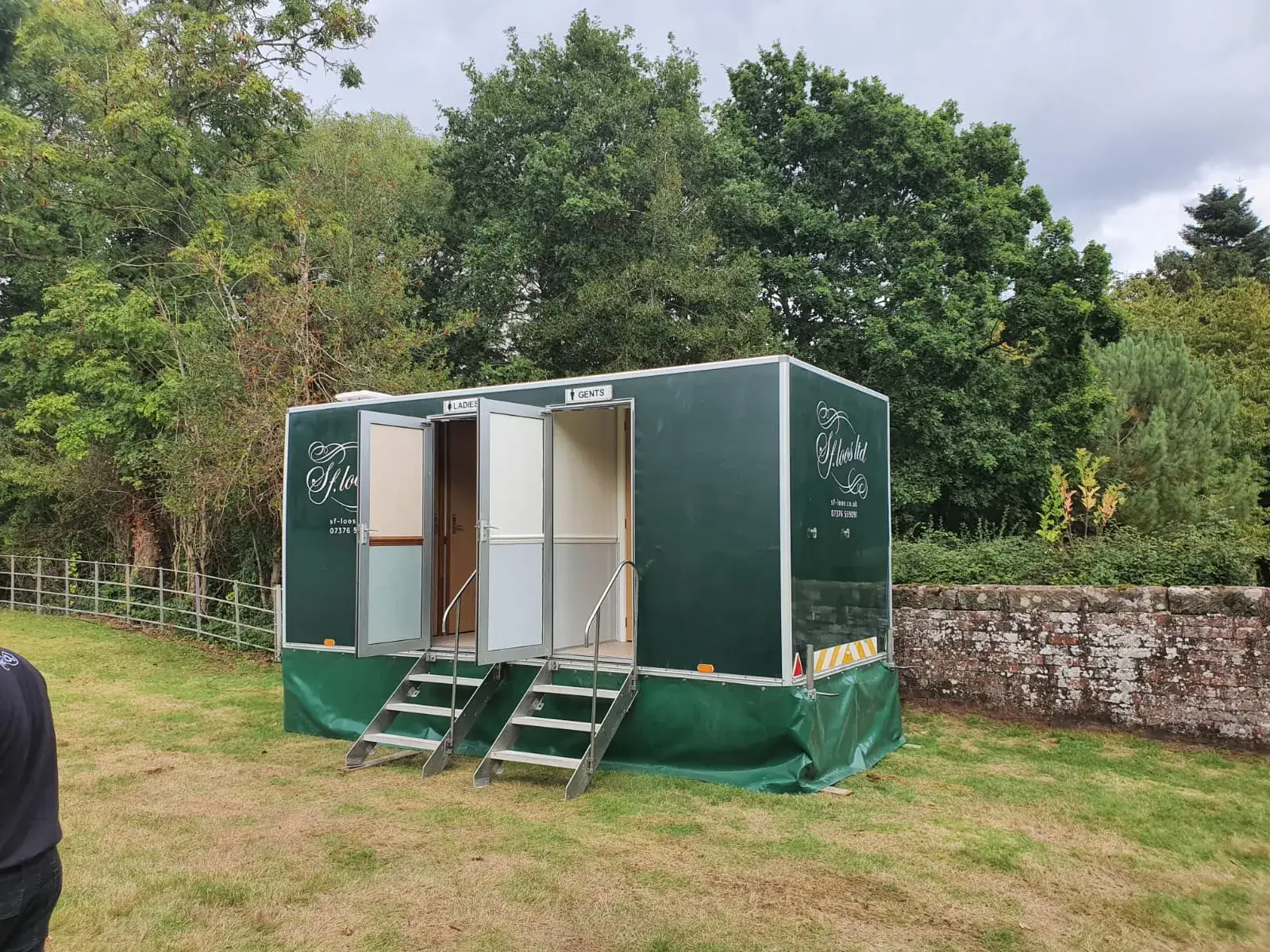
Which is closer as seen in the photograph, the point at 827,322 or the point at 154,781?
the point at 154,781

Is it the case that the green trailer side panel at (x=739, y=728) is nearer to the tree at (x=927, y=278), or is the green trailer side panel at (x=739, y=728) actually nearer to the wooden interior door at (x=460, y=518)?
the wooden interior door at (x=460, y=518)

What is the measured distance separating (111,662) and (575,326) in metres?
7.90

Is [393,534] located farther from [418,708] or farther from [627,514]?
[627,514]

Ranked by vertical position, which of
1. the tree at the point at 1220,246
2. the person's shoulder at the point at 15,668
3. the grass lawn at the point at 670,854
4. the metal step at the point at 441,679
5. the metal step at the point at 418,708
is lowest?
the grass lawn at the point at 670,854

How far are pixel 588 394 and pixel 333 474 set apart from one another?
8.01 ft

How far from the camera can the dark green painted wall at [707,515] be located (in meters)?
5.77

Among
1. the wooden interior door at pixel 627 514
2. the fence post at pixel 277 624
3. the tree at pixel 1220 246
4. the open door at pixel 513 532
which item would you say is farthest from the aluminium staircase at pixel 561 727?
the tree at pixel 1220 246

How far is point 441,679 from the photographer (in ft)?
22.1

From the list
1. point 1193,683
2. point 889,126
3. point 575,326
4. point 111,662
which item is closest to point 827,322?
point 889,126

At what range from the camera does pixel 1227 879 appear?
14.5 ft

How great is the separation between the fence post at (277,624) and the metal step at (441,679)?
135 inches

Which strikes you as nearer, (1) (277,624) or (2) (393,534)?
(2) (393,534)

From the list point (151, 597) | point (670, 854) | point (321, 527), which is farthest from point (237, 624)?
point (670, 854)

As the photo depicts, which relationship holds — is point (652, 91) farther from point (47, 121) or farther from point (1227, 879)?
point (1227, 879)
